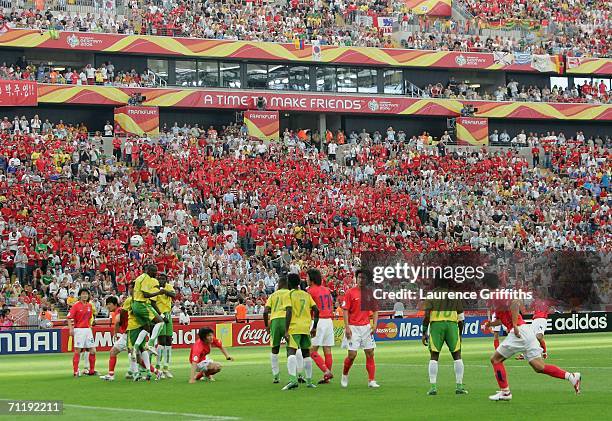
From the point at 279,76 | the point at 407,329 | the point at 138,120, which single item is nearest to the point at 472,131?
the point at 279,76

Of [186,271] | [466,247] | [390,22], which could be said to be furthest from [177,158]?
[390,22]

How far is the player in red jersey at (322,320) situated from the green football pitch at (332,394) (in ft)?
1.55

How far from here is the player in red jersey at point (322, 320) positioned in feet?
72.2

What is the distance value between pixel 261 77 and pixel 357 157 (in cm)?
897

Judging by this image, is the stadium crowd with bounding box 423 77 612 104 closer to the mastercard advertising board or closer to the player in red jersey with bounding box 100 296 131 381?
the mastercard advertising board

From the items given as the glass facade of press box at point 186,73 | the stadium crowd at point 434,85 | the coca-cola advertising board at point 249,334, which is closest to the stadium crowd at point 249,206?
the coca-cola advertising board at point 249,334

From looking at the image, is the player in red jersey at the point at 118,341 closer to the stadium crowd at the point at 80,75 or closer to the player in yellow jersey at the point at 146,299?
the player in yellow jersey at the point at 146,299

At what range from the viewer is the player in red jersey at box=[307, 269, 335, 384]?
22000 mm

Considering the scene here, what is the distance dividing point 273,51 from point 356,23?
699 cm

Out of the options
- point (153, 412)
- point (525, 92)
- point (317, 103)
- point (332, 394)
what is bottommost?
point (332, 394)

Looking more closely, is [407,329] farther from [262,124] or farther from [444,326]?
[444,326]

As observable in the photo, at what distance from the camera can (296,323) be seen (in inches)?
845

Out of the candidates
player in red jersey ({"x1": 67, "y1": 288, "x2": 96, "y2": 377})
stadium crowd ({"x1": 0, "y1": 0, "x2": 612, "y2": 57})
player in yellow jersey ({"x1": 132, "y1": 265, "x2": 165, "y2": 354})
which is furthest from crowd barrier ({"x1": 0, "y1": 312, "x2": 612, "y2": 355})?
stadium crowd ({"x1": 0, "y1": 0, "x2": 612, "y2": 57})

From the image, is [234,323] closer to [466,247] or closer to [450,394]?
[466,247]
